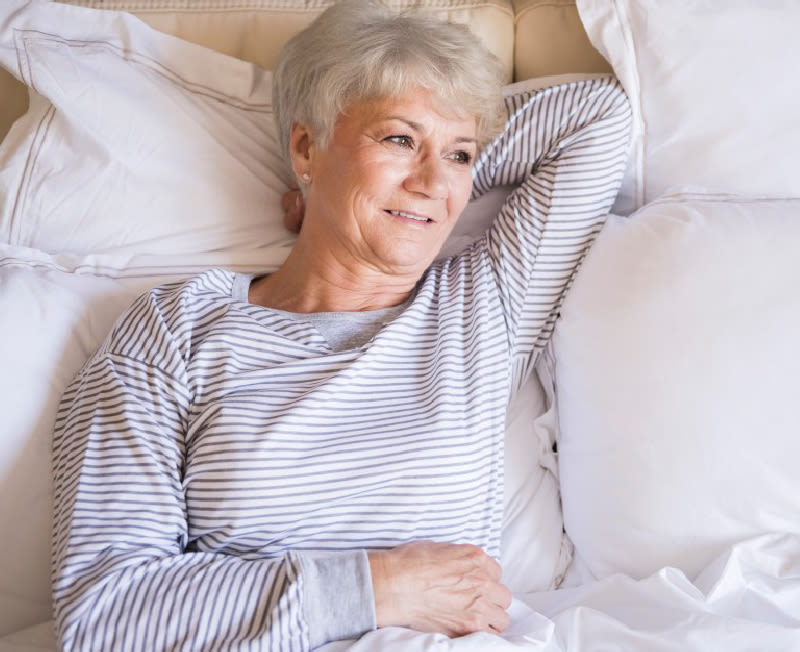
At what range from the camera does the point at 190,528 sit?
109 cm

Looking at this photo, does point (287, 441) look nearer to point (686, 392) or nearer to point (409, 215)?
point (409, 215)

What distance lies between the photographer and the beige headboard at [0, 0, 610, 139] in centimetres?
154

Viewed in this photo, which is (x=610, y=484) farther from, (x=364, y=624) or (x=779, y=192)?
(x=779, y=192)

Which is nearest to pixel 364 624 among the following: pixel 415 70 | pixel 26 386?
pixel 26 386

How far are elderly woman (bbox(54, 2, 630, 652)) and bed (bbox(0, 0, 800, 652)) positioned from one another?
78 millimetres

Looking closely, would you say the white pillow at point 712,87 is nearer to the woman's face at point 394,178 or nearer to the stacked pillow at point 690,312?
the stacked pillow at point 690,312

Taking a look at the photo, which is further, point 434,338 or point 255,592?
point 434,338

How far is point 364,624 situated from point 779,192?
100 cm

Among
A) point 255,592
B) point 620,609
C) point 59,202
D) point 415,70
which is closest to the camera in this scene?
point 255,592

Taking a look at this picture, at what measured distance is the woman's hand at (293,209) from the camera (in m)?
1.51

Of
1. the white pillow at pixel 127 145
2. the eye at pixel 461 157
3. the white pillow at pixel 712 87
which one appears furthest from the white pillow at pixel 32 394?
the white pillow at pixel 712 87

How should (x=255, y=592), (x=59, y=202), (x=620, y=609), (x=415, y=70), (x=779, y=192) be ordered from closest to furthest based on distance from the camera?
1. (x=255, y=592)
2. (x=620, y=609)
3. (x=415, y=70)
4. (x=779, y=192)
5. (x=59, y=202)

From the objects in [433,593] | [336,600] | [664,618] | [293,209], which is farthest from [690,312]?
[293,209]

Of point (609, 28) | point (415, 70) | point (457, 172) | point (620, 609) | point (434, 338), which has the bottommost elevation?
point (620, 609)
